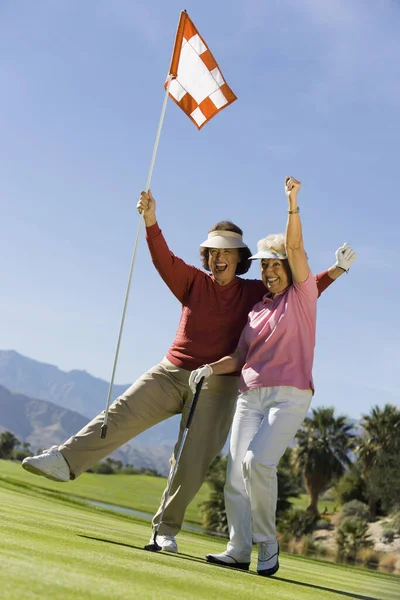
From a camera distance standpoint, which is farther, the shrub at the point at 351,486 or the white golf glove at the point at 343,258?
the shrub at the point at 351,486

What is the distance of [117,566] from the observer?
3932mm

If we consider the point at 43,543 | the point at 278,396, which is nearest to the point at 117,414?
the point at 278,396

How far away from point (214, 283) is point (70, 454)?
165 centimetres

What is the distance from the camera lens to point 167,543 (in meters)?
5.96

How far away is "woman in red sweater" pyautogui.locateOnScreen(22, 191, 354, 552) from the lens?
245 inches

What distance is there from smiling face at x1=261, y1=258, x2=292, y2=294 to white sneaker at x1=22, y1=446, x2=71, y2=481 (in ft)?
6.14

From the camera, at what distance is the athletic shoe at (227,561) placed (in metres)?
5.66

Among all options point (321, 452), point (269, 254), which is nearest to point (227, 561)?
point (269, 254)

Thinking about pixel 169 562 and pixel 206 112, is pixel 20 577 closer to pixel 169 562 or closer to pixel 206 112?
pixel 169 562

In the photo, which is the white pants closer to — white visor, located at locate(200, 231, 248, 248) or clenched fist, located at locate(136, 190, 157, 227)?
white visor, located at locate(200, 231, 248, 248)

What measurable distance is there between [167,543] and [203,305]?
5.66 ft

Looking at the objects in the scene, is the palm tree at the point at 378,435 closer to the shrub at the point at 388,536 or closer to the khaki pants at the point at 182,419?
the shrub at the point at 388,536

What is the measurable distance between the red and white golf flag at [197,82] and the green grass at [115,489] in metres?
41.2

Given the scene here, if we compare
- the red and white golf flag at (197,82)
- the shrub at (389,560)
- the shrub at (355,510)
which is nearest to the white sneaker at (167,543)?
the red and white golf flag at (197,82)
